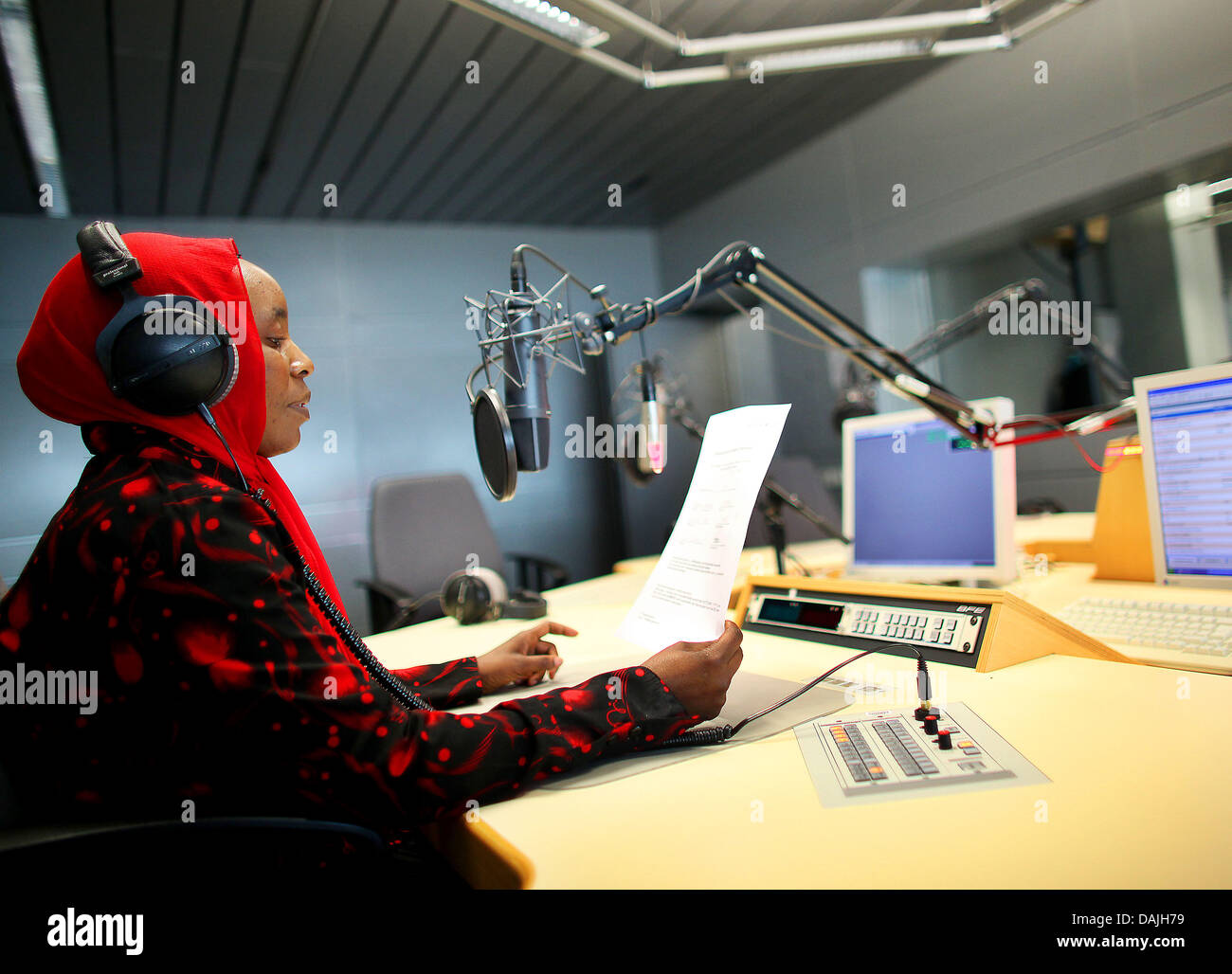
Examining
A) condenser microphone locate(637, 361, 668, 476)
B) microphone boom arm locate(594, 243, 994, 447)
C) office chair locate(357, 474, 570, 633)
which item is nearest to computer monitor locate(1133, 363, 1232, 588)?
microphone boom arm locate(594, 243, 994, 447)

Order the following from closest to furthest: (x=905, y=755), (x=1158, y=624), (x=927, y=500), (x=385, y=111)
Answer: (x=905, y=755), (x=1158, y=624), (x=927, y=500), (x=385, y=111)

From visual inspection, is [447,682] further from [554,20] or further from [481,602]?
[554,20]

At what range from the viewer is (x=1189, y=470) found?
122 cm

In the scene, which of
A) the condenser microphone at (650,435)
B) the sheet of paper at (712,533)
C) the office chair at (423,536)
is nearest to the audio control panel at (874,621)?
the sheet of paper at (712,533)

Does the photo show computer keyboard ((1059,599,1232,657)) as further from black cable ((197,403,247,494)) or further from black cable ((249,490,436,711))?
black cable ((197,403,247,494))

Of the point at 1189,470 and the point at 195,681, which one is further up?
the point at 1189,470

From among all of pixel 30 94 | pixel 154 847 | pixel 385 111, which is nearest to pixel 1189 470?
pixel 154 847

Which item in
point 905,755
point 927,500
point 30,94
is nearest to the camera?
point 905,755

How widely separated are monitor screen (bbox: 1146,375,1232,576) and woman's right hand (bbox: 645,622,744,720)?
0.90m

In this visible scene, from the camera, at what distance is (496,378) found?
46.0 inches

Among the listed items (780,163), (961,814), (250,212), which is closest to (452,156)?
(250,212)

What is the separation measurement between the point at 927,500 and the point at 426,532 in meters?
1.89

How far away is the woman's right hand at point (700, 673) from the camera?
842 mm

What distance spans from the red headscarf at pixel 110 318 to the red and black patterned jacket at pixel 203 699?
97mm
